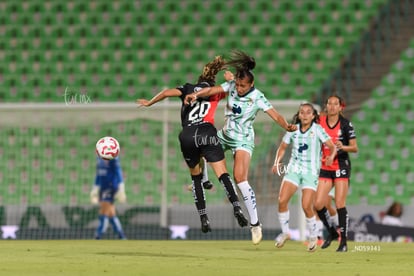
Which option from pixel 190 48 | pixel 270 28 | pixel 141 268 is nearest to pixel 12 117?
pixel 190 48

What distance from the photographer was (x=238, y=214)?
1139 centimetres

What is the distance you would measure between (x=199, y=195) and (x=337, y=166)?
2.53m

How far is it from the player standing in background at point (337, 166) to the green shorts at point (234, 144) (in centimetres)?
169

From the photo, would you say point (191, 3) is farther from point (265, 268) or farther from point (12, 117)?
point (265, 268)

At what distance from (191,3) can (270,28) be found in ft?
6.69

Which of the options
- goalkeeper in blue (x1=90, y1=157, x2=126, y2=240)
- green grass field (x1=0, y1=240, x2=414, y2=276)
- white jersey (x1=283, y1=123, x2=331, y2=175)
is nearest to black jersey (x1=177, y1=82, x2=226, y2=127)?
green grass field (x1=0, y1=240, x2=414, y2=276)

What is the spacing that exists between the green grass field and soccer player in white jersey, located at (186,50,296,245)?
757mm

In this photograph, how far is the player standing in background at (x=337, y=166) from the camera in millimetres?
13648

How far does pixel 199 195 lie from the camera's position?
1207 centimetres

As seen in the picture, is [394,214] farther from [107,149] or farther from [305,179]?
[107,149]

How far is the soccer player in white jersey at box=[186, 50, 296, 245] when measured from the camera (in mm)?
12070

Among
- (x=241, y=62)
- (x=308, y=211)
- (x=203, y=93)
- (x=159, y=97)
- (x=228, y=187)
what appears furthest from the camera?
(x=308, y=211)

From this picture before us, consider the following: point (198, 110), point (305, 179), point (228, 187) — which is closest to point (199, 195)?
point (228, 187)

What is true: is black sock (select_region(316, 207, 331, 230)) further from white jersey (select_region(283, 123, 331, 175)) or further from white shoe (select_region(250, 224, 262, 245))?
white shoe (select_region(250, 224, 262, 245))
